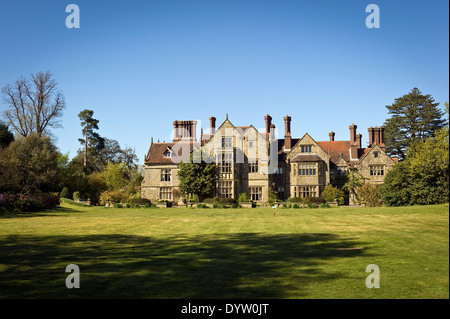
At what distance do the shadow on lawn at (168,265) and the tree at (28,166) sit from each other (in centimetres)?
1832

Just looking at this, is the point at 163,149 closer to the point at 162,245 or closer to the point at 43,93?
the point at 43,93

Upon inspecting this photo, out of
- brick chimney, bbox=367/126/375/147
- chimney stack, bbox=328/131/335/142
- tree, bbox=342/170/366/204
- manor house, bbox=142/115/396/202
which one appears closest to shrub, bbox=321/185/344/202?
manor house, bbox=142/115/396/202

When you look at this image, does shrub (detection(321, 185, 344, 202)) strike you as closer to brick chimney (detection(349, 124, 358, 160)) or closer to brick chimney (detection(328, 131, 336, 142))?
brick chimney (detection(349, 124, 358, 160))

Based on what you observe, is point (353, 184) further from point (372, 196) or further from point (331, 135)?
point (331, 135)

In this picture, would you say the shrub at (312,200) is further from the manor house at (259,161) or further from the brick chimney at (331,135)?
the brick chimney at (331,135)

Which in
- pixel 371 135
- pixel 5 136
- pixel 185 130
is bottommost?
pixel 5 136

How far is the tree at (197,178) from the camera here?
47094 mm

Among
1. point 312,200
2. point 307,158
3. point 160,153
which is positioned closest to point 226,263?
point 312,200

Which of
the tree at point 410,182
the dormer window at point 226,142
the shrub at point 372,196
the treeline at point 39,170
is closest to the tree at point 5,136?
the treeline at point 39,170

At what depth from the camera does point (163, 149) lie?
54.8 meters

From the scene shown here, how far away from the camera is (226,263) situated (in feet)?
33.9

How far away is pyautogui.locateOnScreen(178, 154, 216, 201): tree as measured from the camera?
47.1 meters

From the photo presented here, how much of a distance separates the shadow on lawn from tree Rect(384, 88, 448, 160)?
56.0 metres

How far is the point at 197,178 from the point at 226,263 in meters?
37.0
